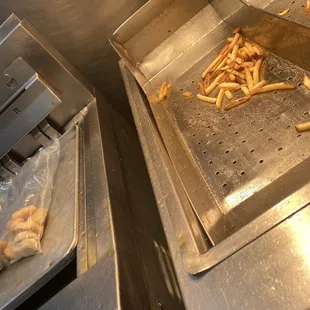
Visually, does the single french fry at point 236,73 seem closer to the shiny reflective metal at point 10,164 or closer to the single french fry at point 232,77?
the single french fry at point 232,77

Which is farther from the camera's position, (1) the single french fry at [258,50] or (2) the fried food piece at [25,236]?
(1) the single french fry at [258,50]

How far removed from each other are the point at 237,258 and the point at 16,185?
1.33 meters

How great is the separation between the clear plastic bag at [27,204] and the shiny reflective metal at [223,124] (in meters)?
0.59

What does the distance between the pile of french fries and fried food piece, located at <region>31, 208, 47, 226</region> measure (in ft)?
2.90

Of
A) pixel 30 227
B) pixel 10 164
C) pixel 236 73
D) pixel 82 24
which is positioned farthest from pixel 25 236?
pixel 82 24

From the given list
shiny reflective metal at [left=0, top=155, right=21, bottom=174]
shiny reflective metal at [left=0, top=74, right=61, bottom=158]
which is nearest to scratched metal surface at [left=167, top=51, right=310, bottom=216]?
shiny reflective metal at [left=0, top=74, right=61, bottom=158]

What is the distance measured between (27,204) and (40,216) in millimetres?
208

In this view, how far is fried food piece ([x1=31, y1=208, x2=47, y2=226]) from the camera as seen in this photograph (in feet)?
4.82

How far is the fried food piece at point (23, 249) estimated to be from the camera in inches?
54.1

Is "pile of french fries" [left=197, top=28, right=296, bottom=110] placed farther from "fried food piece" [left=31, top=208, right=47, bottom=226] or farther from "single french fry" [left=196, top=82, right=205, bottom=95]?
"fried food piece" [left=31, top=208, right=47, bottom=226]

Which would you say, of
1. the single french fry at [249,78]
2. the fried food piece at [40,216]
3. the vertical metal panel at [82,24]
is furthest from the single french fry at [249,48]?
the fried food piece at [40,216]

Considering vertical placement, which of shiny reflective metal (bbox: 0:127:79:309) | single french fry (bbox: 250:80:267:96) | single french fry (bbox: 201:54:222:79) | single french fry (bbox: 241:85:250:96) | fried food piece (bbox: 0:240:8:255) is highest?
fried food piece (bbox: 0:240:8:255)

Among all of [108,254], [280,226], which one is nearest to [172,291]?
[108,254]

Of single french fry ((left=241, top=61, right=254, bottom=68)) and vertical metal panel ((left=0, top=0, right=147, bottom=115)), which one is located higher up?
vertical metal panel ((left=0, top=0, right=147, bottom=115))
